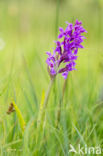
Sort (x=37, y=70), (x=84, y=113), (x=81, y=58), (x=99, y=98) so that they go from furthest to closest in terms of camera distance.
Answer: (x=81, y=58), (x=37, y=70), (x=99, y=98), (x=84, y=113)

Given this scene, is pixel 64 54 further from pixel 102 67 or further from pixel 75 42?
pixel 102 67

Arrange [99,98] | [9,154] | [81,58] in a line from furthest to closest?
[81,58] < [99,98] < [9,154]

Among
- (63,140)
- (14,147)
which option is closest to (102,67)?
(63,140)

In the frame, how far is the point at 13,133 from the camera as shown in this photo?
3.49ft

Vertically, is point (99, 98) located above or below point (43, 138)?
above

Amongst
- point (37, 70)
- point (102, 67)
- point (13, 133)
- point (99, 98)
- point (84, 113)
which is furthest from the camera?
point (37, 70)

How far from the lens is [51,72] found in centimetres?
100

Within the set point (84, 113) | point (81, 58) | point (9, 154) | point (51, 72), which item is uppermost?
point (81, 58)

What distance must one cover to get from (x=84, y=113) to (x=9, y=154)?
433 mm

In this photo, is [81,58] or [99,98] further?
[81,58]

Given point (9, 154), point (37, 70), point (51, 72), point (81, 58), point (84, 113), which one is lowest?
point (9, 154)

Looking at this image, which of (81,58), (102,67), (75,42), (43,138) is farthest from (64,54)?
(81,58)

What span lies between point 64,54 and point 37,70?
6.18 ft

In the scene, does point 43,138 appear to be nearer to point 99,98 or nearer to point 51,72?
point 51,72
